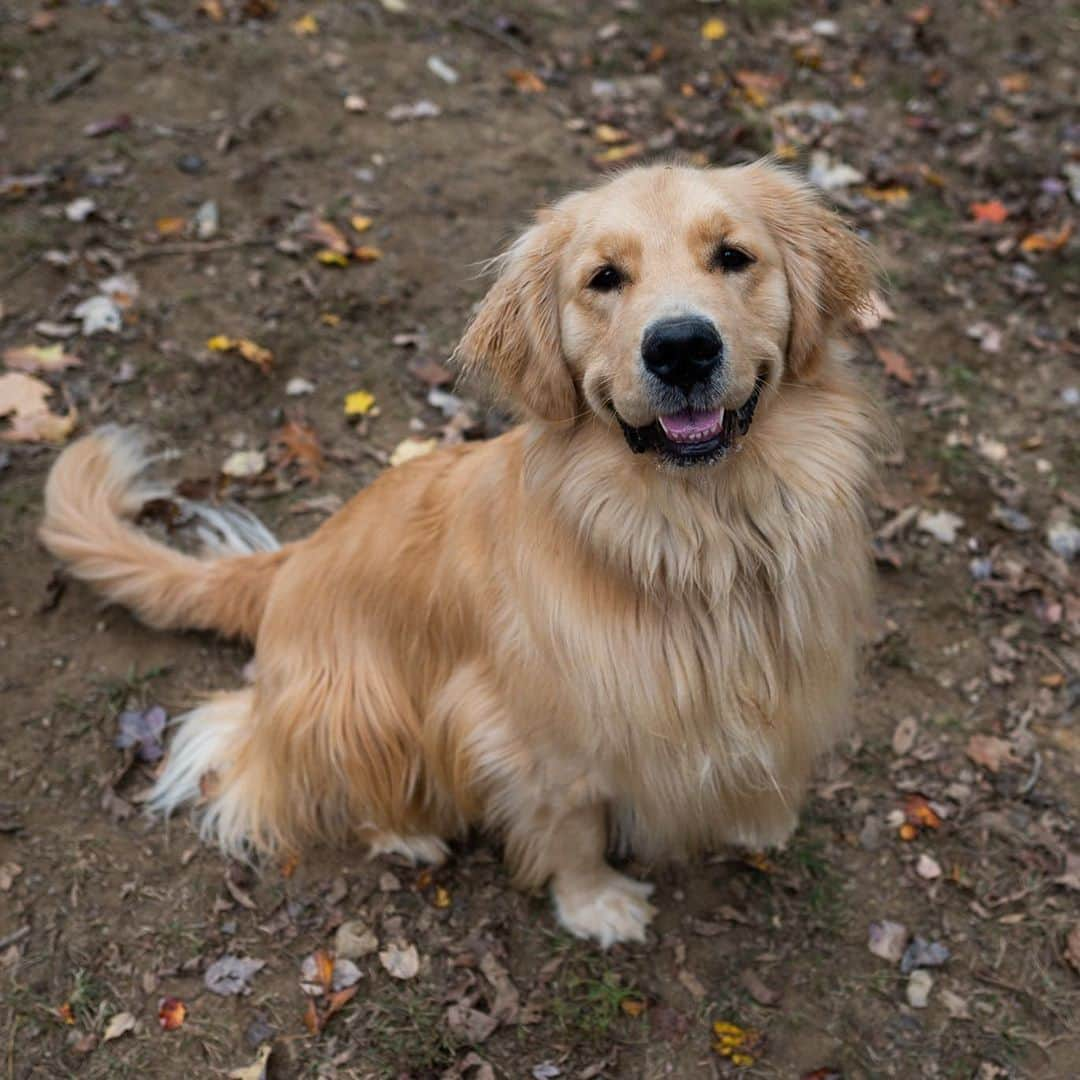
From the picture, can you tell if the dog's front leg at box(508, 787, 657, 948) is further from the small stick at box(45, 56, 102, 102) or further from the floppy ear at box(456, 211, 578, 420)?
the small stick at box(45, 56, 102, 102)

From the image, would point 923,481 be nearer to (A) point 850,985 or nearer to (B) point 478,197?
(A) point 850,985

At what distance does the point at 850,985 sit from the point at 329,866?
5.81 ft

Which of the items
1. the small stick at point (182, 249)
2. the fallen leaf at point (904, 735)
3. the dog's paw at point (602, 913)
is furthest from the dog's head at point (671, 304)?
the small stick at point (182, 249)

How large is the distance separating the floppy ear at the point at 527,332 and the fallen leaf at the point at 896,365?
274 cm

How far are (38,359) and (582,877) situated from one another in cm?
344

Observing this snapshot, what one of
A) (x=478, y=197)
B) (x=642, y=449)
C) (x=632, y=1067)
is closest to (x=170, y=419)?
(x=478, y=197)

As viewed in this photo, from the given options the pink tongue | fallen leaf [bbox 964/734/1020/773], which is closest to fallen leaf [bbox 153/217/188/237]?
the pink tongue

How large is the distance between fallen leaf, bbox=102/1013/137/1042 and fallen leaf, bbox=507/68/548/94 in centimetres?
540

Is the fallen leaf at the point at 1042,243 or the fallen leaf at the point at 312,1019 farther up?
the fallen leaf at the point at 1042,243

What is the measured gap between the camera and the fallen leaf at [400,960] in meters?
3.37

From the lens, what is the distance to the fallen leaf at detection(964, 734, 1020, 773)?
12.5 feet

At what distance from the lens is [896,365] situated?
509 centimetres

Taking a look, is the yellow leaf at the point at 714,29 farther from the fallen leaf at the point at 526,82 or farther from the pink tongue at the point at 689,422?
the pink tongue at the point at 689,422

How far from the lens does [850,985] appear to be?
328 cm
